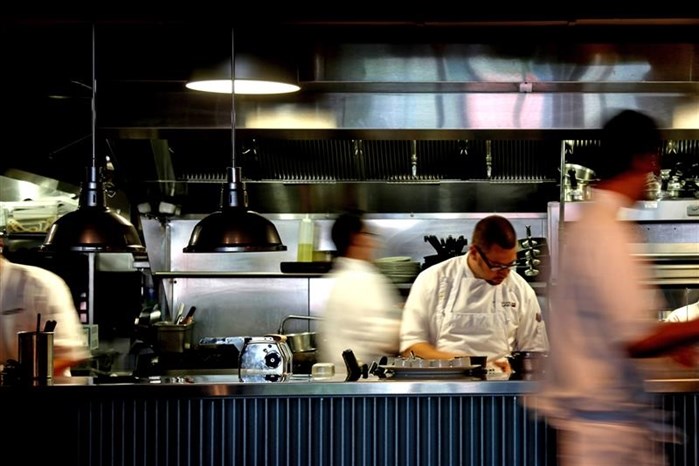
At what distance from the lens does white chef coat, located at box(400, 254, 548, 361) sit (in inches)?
225

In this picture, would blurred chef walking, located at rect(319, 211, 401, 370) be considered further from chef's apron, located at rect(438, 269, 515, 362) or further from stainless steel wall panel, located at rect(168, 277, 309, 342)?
stainless steel wall panel, located at rect(168, 277, 309, 342)

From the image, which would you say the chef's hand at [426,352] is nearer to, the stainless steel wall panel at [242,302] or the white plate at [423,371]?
the white plate at [423,371]

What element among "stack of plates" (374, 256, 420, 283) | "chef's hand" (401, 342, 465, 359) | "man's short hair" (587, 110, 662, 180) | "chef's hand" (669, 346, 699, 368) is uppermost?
"man's short hair" (587, 110, 662, 180)

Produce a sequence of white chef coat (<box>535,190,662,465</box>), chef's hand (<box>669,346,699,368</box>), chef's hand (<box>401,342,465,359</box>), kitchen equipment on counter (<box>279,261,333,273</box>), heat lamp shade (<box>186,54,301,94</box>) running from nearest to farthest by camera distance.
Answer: white chef coat (<box>535,190,662,465</box>), chef's hand (<box>669,346,699,368</box>), heat lamp shade (<box>186,54,301,94</box>), chef's hand (<box>401,342,465,359</box>), kitchen equipment on counter (<box>279,261,333,273</box>)

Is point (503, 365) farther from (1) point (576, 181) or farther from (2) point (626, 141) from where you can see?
(1) point (576, 181)

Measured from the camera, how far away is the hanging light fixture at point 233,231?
4.48 meters

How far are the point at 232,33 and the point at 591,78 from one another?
195cm

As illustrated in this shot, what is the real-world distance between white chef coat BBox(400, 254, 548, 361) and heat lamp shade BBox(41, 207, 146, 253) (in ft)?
5.82

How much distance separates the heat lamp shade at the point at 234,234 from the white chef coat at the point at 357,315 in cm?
106

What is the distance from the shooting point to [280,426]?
4.41 metres

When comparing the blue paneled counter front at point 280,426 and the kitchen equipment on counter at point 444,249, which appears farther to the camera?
the kitchen equipment on counter at point 444,249

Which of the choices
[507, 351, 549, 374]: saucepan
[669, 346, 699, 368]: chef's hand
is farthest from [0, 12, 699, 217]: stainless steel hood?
[669, 346, 699, 368]: chef's hand

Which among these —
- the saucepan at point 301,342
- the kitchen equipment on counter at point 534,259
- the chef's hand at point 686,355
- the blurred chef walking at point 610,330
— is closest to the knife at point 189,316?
the saucepan at point 301,342

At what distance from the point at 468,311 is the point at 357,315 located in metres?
0.62
